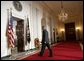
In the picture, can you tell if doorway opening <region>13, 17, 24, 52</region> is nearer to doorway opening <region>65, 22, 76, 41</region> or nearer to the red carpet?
the red carpet

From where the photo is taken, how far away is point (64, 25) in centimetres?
2427

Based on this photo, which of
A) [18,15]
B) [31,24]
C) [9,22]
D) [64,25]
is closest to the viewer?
[9,22]

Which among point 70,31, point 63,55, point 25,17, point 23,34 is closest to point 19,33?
point 23,34

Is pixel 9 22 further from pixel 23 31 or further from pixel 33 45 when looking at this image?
pixel 33 45

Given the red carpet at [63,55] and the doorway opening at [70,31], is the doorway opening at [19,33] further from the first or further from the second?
the doorway opening at [70,31]

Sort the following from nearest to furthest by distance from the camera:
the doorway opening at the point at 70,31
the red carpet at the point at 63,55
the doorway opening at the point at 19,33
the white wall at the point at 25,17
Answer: the red carpet at the point at 63,55, the white wall at the point at 25,17, the doorway opening at the point at 19,33, the doorway opening at the point at 70,31

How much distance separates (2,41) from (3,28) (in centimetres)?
66

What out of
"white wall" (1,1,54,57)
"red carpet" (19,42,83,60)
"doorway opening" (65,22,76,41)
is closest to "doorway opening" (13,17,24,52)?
"white wall" (1,1,54,57)

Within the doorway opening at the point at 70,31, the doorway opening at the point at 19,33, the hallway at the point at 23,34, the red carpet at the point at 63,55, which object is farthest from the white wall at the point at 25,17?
the doorway opening at the point at 70,31

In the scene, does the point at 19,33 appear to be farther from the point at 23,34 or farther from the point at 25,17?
the point at 25,17

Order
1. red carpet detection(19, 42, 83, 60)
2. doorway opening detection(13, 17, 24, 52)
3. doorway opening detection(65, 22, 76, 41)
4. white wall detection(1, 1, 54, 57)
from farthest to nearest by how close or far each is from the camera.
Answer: doorway opening detection(65, 22, 76, 41)
doorway opening detection(13, 17, 24, 52)
white wall detection(1, 1, 54, 57)
red carpet detection(19, 42, 83, 60)

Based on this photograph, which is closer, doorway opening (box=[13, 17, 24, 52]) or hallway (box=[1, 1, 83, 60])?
hallway (box=[1, 1, 83, 60])

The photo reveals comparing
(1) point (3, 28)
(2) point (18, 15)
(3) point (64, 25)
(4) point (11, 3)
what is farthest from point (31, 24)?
(3) point (64, 25)

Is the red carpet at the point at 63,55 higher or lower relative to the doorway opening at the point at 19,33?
lower
